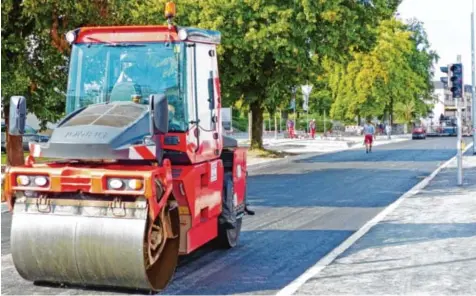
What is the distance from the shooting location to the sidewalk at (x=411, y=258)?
8.16 meters

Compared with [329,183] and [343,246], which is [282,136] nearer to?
[329,183]

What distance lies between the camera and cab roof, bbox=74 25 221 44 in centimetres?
885

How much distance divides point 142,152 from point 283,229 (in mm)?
5056

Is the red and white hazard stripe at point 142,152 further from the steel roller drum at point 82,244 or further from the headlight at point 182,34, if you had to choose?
the headlight at point 182,34

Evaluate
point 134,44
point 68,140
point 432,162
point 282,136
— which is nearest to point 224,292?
point 68,140

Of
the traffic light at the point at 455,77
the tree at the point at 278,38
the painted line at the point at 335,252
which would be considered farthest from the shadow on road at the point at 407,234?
the tree at the point at 278,38

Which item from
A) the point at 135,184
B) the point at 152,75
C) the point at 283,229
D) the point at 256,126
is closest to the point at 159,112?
the point at 135,184

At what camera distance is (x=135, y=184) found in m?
7.32

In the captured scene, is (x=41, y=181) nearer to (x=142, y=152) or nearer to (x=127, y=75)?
(x=142, y=152)

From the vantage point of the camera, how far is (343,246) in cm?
1076

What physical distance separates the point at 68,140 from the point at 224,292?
7.48ft

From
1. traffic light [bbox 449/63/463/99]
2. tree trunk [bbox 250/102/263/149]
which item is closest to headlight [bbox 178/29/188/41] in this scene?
traffic light [bbox 449/63/463/99]

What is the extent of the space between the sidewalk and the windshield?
259 centimetres

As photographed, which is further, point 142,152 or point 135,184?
point 142,152
